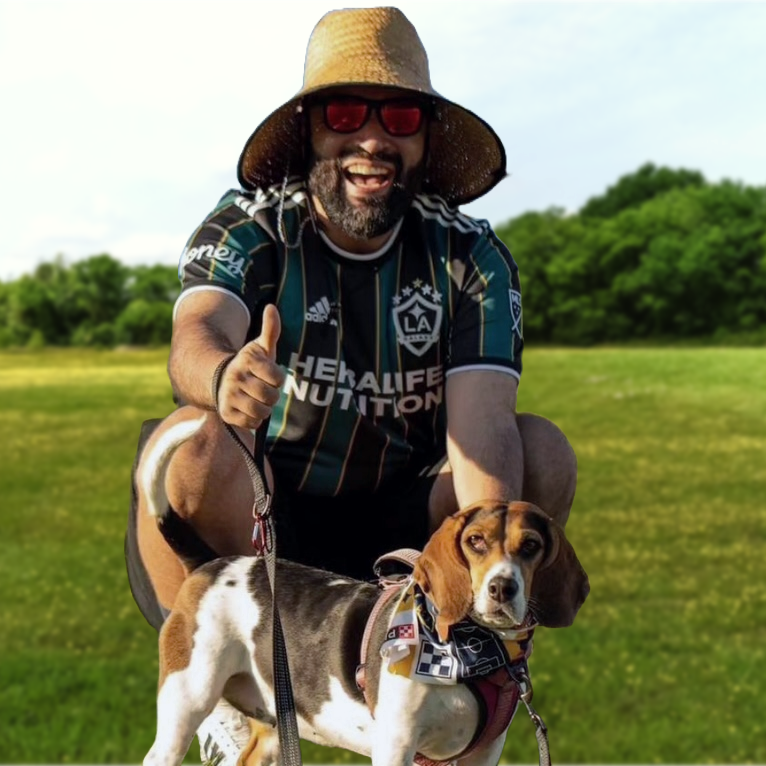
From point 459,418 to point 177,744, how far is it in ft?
4.25

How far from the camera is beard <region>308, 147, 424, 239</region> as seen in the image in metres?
3.48

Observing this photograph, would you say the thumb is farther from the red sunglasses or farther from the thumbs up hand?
the red sunglasses

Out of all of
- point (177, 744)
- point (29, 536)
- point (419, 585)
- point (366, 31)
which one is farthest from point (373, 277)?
point (29, 536)

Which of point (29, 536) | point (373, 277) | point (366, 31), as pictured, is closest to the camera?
point (366, 31)

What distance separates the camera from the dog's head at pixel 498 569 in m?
2.62

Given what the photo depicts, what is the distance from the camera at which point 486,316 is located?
3.64 meters

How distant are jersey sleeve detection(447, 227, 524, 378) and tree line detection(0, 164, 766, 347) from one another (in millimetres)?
57704

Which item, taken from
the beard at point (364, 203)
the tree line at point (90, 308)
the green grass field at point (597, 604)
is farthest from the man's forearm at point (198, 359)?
the tree line at point (90, 308)

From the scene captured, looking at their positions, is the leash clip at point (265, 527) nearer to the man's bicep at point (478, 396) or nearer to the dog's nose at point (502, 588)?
the dog's nose at point (502, 588)

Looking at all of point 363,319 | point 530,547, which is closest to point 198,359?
point 363,319

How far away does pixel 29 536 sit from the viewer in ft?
59.5

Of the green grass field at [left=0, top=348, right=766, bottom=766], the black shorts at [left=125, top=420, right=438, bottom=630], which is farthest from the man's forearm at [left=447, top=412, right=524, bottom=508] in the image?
the green grass field at [left=0, top=348, right=766, bottom=766]

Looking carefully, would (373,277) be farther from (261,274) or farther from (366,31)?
(366,31)

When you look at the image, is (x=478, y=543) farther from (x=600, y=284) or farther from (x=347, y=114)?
(x=600, y=284)
